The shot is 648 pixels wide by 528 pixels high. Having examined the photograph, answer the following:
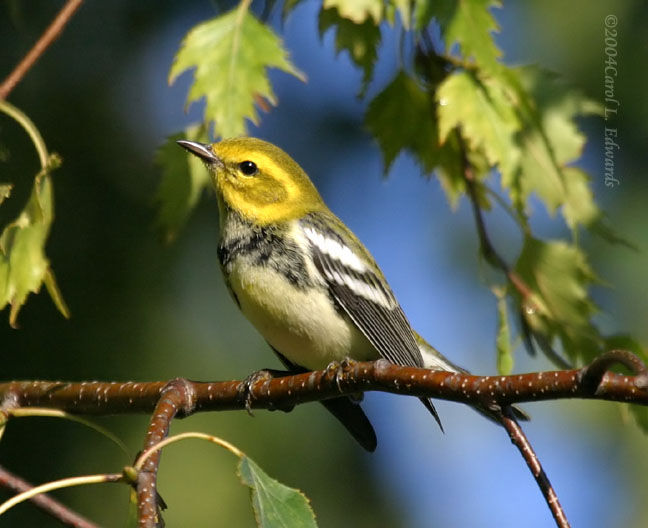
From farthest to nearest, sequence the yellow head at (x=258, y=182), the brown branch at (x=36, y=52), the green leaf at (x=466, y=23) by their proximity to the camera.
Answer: the yellow head at (x=258, y=182), the green leaf at (x=466, y=23), the brown branch at (x=36, y=52)

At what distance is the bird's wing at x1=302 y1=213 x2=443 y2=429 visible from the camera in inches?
130

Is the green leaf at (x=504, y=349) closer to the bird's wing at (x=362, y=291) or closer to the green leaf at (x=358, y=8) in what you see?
the bird's wing at (x=362, y=291)

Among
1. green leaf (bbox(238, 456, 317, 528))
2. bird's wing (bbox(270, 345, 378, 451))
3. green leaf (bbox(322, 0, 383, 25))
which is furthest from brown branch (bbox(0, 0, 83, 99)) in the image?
bird's wing (bbox(270, 345, 378, 451))

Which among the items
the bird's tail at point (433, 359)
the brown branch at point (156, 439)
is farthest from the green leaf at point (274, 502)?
the bird's tail at point (433, 359)

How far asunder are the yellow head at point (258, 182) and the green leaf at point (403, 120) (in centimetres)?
53

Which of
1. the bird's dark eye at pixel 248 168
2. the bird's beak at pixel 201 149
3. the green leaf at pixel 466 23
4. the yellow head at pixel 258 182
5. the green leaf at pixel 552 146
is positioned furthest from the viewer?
the bird's dark eye at pixel 248 168

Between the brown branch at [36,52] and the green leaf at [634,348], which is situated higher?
the brown branch at [36,52]

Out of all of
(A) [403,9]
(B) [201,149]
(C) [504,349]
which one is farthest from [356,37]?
(C) [504,349]

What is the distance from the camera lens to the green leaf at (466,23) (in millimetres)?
2758

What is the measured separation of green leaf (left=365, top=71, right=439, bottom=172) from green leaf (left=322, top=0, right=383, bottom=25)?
18.9 inches

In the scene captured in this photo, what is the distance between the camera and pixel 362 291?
344cm

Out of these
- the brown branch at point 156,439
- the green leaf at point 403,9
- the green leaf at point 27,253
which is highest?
the green leaf at point 403,9

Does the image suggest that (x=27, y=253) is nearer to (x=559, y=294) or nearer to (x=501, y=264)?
(x=501, y=264)

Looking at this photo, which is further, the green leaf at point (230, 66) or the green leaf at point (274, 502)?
the green leaf at point (230, 66)
